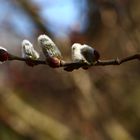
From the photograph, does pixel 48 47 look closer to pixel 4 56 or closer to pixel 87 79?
pixel 4 56

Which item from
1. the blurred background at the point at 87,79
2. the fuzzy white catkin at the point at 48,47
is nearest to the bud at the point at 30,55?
the fuzzy white catkin at the point at 48,47

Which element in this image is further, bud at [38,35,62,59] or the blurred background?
the blurred background

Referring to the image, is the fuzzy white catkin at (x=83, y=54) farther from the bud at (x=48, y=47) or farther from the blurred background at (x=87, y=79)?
the blurred background at (x=87, y=79)

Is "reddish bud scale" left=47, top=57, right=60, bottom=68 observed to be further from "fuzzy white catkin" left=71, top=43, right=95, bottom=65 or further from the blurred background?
the blurred background

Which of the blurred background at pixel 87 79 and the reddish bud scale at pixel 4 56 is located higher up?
the blurred background at pixel 87 79

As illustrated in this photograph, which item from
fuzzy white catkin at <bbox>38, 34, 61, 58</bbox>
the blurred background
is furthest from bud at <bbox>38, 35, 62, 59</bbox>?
the blurred background

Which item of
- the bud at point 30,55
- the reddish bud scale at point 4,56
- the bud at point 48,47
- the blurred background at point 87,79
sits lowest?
the reddish bud scale at point 4,56

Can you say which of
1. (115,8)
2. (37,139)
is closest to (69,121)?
(37,139)

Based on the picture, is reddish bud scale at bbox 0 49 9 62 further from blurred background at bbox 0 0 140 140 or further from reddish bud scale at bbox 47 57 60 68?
blurred background at bbox 0 0 140 140

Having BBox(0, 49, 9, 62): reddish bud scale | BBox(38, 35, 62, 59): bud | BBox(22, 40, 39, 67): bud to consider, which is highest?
BBox(38, 35, 62, 59): bud

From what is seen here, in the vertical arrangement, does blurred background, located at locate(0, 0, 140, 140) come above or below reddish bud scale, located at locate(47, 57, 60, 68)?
above

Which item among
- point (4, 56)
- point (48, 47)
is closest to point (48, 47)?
point (48, 47)

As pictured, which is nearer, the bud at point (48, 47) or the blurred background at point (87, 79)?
the bud at point (48, 47)
